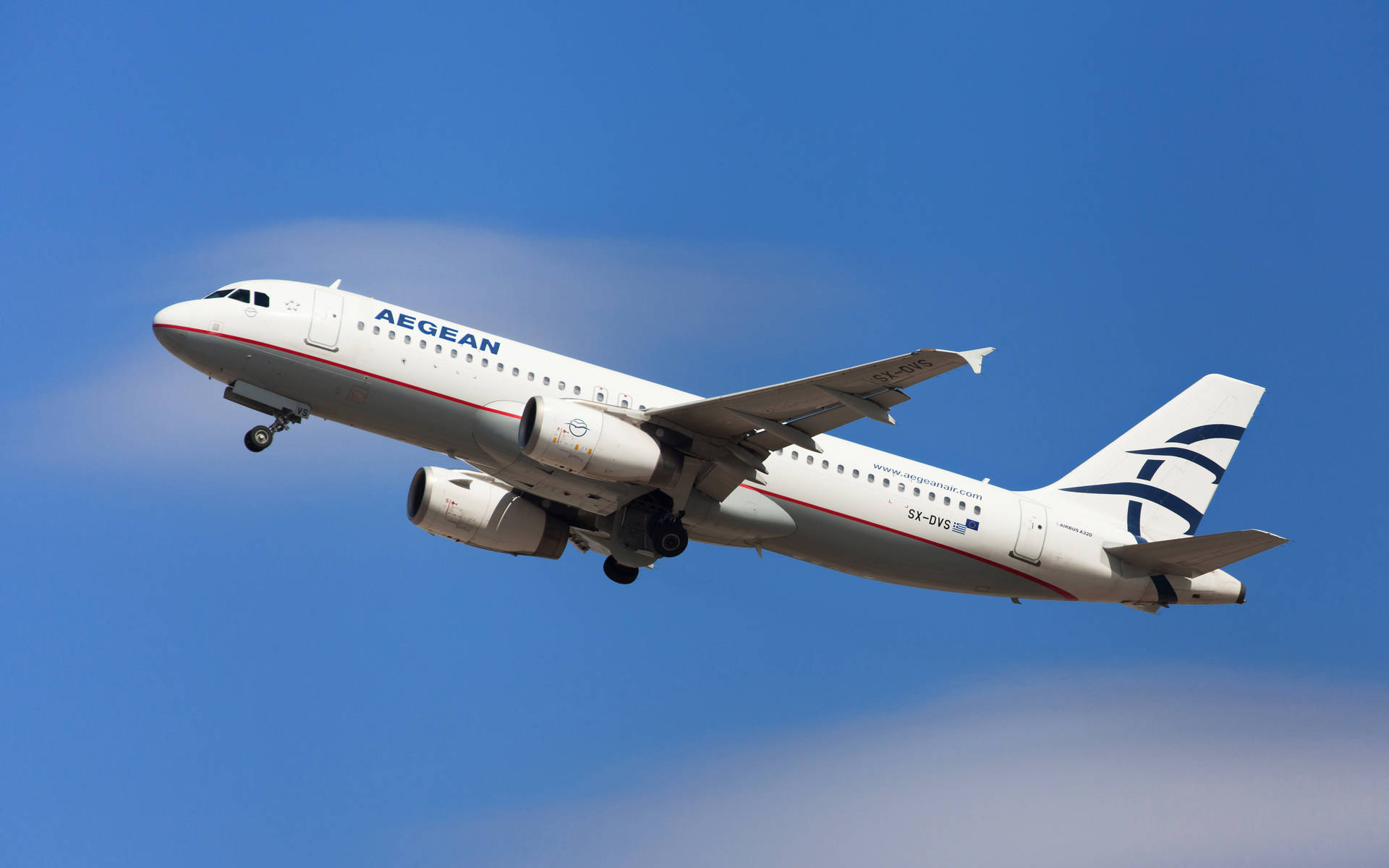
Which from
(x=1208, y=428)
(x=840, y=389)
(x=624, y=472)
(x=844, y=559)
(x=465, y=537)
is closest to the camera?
(x=840, y=389)

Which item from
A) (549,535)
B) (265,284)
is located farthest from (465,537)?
(265,284)

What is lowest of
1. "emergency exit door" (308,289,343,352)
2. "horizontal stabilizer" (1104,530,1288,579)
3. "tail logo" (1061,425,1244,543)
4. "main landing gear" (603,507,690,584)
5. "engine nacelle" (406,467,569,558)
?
"main landing gear" (603,507,690,584)

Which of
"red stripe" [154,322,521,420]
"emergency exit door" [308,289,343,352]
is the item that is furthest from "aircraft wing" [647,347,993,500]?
"emergency exit door" [308,289,343,352]

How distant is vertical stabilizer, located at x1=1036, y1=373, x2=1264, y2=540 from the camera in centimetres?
3584

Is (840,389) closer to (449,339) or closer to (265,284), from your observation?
(449,339)

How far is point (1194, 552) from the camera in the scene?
32844 mm

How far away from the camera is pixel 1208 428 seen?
3756 cm

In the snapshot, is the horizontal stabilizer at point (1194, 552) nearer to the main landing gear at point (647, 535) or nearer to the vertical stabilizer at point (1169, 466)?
the vertical stabilizer at point (1169, 466)

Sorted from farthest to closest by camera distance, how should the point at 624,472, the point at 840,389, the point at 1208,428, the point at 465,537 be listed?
the point at 1208,428 → the point at 465,537 → the point at 624,472 → the point at 840,389

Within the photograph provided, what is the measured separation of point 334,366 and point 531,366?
14.3ft

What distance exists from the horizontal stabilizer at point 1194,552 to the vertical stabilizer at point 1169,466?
5.54ft

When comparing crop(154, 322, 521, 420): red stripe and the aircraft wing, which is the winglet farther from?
crop(154, 322, 521, 420): red stripe

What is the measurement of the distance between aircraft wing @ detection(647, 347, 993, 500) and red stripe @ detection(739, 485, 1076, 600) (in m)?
1.23

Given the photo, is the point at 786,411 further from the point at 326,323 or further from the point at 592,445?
the point at 326,323
